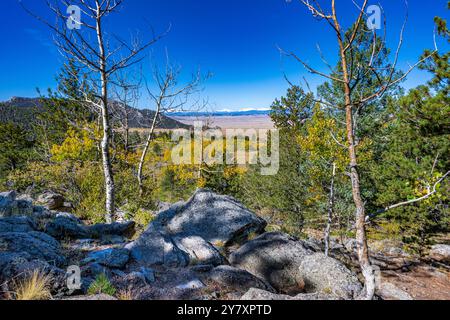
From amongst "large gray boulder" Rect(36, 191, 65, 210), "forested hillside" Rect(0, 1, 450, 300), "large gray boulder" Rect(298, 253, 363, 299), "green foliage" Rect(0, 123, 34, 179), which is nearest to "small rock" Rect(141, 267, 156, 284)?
"forested hillside" Rect(0, 1, 450, 300)

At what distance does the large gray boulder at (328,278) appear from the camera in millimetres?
4312

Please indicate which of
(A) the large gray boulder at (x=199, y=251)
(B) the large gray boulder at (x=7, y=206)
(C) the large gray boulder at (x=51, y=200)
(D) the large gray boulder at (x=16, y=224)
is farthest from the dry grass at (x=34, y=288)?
(C) the large gray boulder at (x=51, y=200)

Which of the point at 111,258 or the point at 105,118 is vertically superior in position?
the point at 105,118

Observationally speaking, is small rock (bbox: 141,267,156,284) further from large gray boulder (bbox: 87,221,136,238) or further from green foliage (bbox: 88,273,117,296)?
large gray boulder (bbox: 87,221,136,238)

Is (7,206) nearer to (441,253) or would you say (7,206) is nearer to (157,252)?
(157,252)

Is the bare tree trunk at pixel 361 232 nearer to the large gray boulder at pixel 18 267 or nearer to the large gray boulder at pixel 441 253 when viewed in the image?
the large gray boulder at pixel 18 267

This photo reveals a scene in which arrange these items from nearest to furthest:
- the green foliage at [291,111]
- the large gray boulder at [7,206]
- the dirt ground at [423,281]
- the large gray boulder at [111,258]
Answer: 1. the large gray boulder at [111,258]
2. the large gray boulder at [7,206]
3. the dirt ground at [423,281]
4. the green foliage at [291,111]

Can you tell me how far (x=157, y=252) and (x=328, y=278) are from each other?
371 cm

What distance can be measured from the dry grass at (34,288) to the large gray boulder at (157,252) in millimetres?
2282

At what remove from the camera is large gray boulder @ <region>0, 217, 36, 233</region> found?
5.50 meters

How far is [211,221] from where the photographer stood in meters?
7.76

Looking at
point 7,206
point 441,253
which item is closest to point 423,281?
point 441,253
